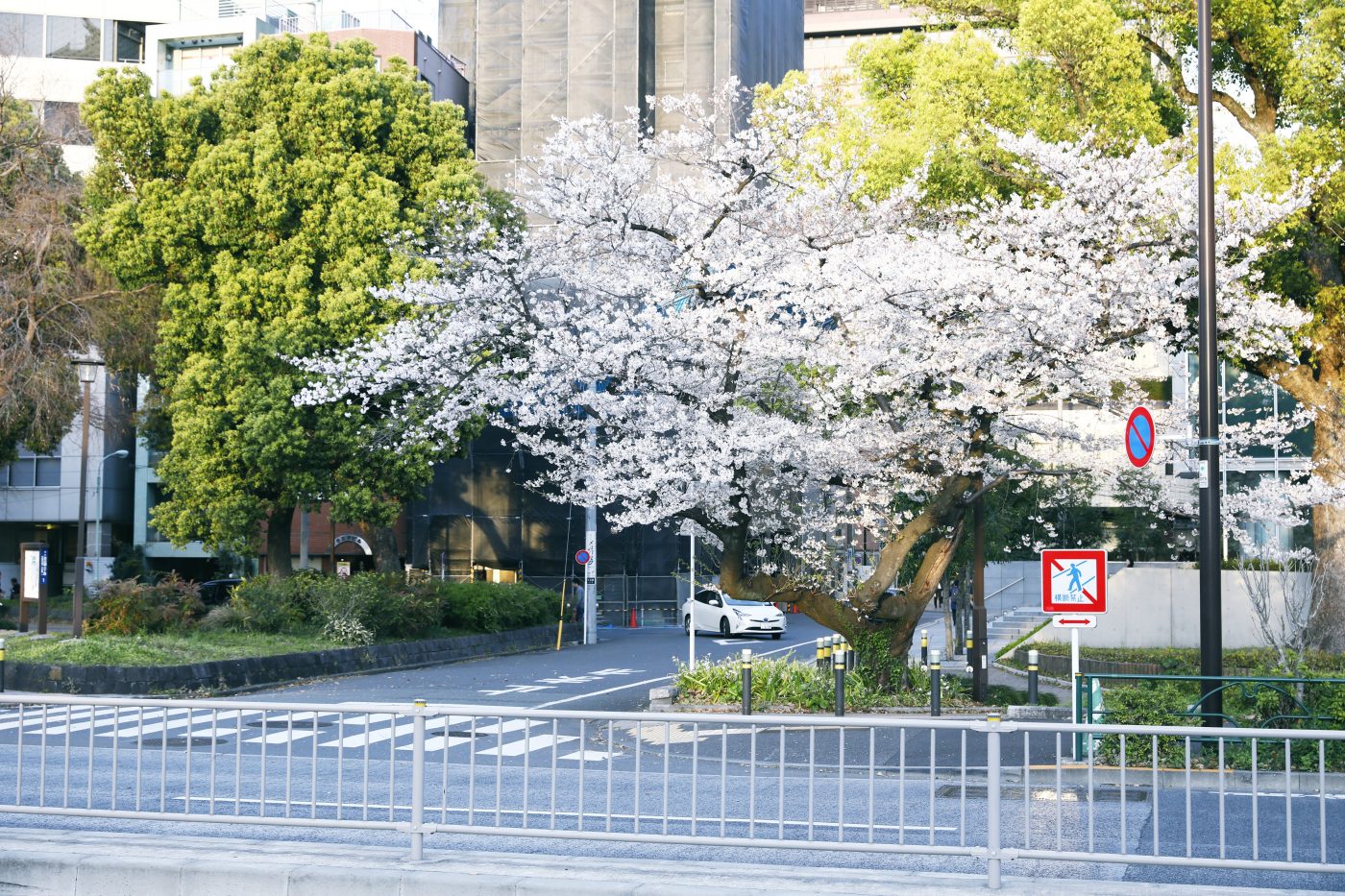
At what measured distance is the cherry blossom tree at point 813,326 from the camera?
18.0 metres

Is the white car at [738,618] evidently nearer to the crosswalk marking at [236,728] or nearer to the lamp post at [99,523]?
the lamp post at [99,523]

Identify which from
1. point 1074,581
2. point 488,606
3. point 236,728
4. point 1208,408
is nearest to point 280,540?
point 488,606

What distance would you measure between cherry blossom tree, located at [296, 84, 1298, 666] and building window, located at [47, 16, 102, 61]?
1478 inches

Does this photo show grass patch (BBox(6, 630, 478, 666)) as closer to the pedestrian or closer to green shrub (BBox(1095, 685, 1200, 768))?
green shrub (BBox(1095, 685, 1200, 768))

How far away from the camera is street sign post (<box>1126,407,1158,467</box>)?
14.5 meters

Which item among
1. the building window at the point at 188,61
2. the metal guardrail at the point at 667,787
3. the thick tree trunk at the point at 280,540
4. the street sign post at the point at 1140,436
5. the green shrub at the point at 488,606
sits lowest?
the green shrub at the point at 488,606

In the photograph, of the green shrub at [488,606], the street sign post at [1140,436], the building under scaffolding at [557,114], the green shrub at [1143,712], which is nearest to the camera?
the green shrub at [1143,712]

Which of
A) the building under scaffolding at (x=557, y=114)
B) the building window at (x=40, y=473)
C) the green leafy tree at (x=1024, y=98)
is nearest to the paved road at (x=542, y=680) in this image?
the green leafy tree at (x=1024, y=98)

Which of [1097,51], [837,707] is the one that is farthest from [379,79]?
[837,707]

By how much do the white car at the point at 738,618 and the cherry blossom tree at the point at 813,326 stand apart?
2156 centimetres

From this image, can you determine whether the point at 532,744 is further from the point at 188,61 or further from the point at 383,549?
the point at 188,61

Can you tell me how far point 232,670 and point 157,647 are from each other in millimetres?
1473

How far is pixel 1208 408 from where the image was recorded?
14055 mm

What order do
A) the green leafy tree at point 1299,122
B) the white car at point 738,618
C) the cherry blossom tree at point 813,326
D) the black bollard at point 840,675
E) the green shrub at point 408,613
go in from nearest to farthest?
the black bollard at point 840,675
the cherry blossom tree at point 813,326
the green leafy tree at point 1299,122
the green shrub at point 408,613
the white car at point 738,618
